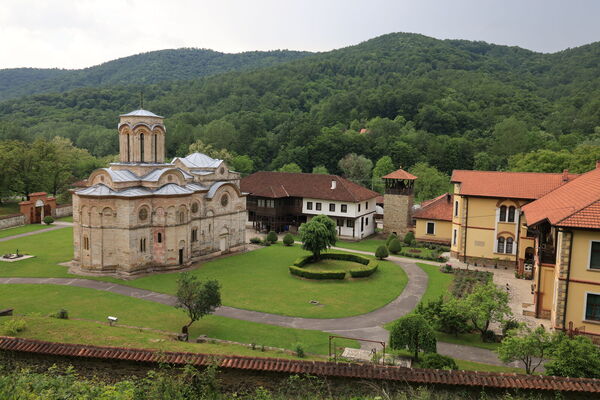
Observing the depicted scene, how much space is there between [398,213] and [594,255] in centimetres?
2802

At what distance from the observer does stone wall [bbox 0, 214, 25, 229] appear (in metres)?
48.4

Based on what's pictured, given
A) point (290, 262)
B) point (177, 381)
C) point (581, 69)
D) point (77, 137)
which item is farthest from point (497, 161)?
point (77, 137)

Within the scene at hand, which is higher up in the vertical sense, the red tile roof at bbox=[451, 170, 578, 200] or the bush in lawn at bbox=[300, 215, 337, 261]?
the red tile roof at bbox=[451, 170, 578, 200]

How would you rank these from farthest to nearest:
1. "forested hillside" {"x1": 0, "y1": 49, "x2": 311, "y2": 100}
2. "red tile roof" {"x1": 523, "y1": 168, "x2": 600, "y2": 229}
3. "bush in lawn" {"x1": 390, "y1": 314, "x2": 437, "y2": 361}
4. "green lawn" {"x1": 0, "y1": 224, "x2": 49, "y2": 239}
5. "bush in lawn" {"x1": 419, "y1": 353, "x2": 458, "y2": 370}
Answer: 1. "forested hillside" {"x1": 0, "y1": 49, "x2": 311, "y2": 100}
2. "green lawn" {"x1": 0, "y1": 224, "x2": 49, "y2": 239}
3. "red tile roof" {"x1": 523, "y1": 168, "x2": 600, "y2": 229}
4. "bush in lawn" {"x1": 390, "y1": 314, "x2": 437, "y2": 361}
5. "bush in lawn" {"x1": 419, "y1": 353, "x2": 458, "y2": 370}

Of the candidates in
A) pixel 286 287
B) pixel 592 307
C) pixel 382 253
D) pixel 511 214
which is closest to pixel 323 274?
pixel 286 287

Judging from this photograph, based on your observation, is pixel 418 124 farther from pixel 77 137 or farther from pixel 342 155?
pixel 77 137

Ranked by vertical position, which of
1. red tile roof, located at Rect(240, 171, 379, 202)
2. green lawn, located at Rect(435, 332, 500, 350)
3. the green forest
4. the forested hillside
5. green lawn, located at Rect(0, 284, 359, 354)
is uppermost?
the forested hillside

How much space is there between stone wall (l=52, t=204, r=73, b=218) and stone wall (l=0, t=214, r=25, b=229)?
4.74 m

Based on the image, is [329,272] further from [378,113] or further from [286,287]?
[378,113]

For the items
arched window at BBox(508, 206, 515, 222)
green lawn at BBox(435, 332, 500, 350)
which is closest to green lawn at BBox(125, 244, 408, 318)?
green lawn at BBox(435, 332, 500, 350)

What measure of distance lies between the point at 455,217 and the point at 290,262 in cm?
1519

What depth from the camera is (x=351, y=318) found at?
25156mm

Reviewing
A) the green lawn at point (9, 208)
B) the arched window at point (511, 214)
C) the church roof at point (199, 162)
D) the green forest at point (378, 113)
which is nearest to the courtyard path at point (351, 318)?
the arched window at point (511, 214)

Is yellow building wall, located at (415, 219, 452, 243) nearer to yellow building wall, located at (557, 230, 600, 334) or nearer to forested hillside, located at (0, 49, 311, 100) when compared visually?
yellow building wall, located at (557, 230, 600, 334)
